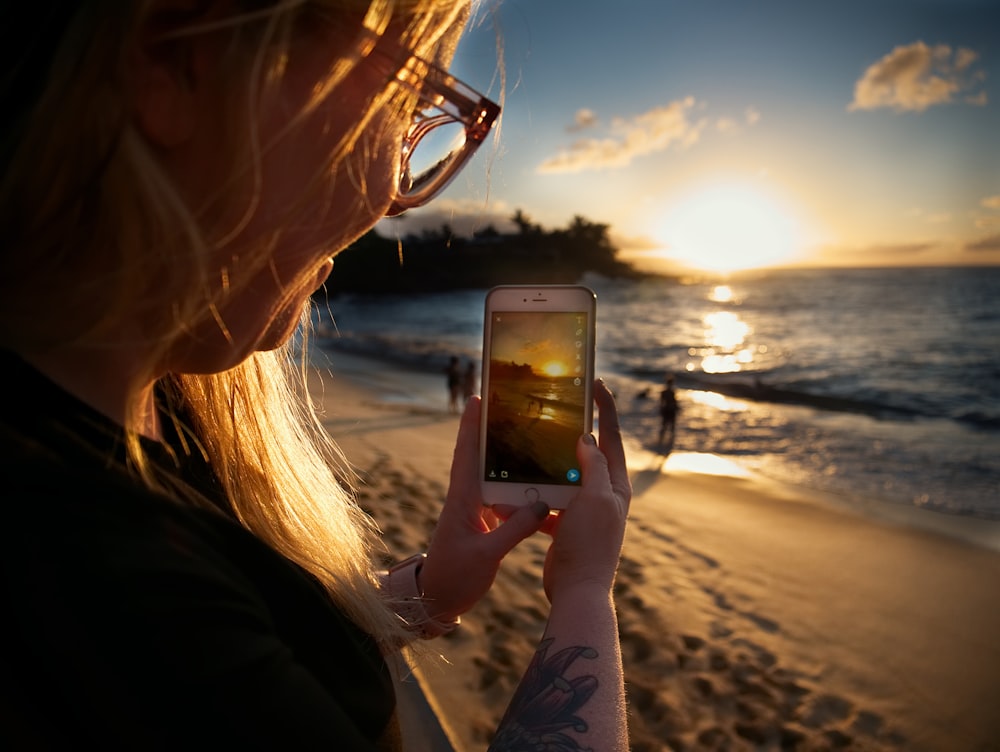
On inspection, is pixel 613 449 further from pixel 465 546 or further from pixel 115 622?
pixel 115 622

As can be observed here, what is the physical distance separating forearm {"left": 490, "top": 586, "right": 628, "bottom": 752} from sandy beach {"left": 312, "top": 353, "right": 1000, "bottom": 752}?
3.35 feet

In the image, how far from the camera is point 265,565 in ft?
2.75

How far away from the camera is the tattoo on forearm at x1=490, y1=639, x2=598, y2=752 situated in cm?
101

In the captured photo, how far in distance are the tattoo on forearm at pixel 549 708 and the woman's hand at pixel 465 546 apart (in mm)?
303

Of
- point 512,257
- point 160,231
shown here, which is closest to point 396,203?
point 160,231

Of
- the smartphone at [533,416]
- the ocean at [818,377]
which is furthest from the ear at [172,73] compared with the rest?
the smartphone at [533,416]

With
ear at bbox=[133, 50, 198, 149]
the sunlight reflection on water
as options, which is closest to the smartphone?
ear at bbox=[133, 50, 198, 149]

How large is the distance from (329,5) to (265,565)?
0.69 meters

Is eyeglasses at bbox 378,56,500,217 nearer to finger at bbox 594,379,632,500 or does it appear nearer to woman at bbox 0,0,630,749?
woman at bbox 0,0,630,749

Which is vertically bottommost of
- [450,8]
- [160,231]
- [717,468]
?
[717,468]

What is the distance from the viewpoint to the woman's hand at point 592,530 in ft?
3.99

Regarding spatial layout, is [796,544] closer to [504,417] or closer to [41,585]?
[504,417]

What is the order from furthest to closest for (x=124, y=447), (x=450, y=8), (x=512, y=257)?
(x=512, y=257)
(x=450, y=8)
(x=124, y=447)

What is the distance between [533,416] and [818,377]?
827 inches
